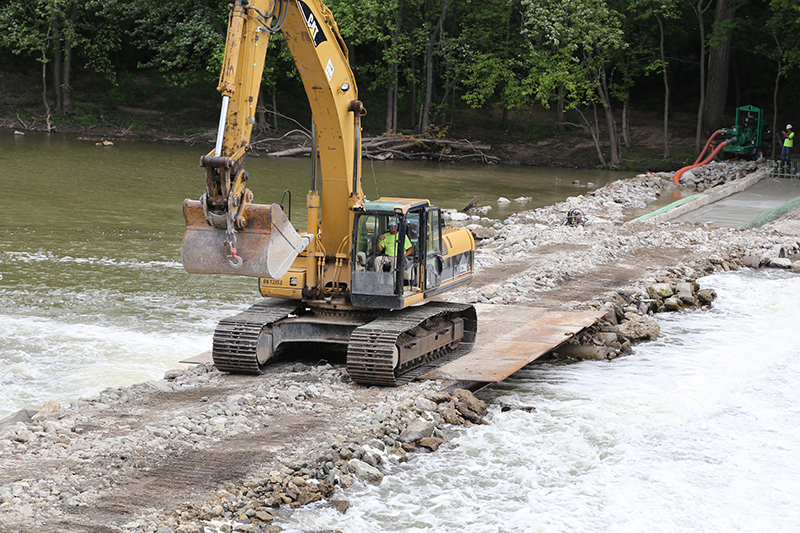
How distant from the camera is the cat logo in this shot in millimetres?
10117

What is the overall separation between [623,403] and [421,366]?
A: 2761mm

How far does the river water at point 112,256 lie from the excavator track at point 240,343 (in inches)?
75.3

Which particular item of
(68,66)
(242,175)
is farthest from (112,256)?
(68,66)

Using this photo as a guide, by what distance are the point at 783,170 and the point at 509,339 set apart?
2776cm

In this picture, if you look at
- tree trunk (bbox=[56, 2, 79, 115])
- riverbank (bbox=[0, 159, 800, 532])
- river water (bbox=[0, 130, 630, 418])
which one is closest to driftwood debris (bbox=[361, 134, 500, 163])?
river water (bbox=[0, 130, 630, 418])

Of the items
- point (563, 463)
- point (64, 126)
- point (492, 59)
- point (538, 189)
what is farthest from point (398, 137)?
point (563, 463)

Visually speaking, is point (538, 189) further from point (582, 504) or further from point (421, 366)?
point (582, 504)

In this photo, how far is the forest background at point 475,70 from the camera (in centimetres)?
4219

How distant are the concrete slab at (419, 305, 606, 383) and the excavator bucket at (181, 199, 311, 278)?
313cm

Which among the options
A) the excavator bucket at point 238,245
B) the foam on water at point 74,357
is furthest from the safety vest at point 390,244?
the foam on water at point 74,357

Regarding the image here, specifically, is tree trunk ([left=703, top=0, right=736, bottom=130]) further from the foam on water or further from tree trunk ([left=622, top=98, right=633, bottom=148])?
the foam on water

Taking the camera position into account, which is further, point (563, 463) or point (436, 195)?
point (436, 195)

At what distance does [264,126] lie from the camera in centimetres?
4741

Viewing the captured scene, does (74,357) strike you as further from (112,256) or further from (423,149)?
(423,149)
